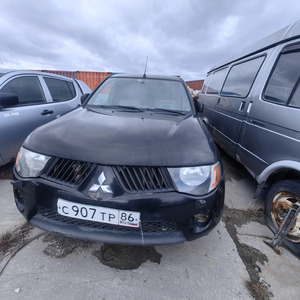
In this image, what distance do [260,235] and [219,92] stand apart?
325cm

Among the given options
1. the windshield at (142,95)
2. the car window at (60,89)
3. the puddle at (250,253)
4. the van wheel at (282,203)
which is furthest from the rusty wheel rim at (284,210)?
the car window at (60,89)

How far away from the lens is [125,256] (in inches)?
61.3

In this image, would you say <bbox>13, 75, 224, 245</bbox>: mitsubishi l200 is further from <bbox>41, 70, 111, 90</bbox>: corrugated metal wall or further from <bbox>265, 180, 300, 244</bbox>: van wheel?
<bbox>41, 70, 111, 90</bbox>: corrugated metal wall

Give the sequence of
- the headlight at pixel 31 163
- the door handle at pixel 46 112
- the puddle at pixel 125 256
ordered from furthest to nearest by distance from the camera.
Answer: the door handle at pixel 46 112 → the puddle at pixel 125 256 → the headlight at pixel 31 163

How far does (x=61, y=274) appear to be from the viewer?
1387 mm

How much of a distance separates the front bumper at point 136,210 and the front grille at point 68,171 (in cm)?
5

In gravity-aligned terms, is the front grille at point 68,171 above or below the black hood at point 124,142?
below

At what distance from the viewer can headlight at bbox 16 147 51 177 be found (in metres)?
1.31

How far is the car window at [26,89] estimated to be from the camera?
2691mm

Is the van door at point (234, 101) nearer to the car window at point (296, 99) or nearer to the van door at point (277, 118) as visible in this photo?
the van door at point (277, 118)

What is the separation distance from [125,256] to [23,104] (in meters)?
2.77

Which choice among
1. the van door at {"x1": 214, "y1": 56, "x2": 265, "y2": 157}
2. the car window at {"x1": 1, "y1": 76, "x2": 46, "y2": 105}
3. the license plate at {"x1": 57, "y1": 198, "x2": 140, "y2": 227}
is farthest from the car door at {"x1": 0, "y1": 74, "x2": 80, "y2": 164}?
the van door at {"x1": 214, "y1": 56, "x2": 265, "y2": 157}

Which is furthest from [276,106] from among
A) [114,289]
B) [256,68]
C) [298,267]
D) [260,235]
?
[114,289]

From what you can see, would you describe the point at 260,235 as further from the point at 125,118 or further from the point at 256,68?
the point at 256,68
